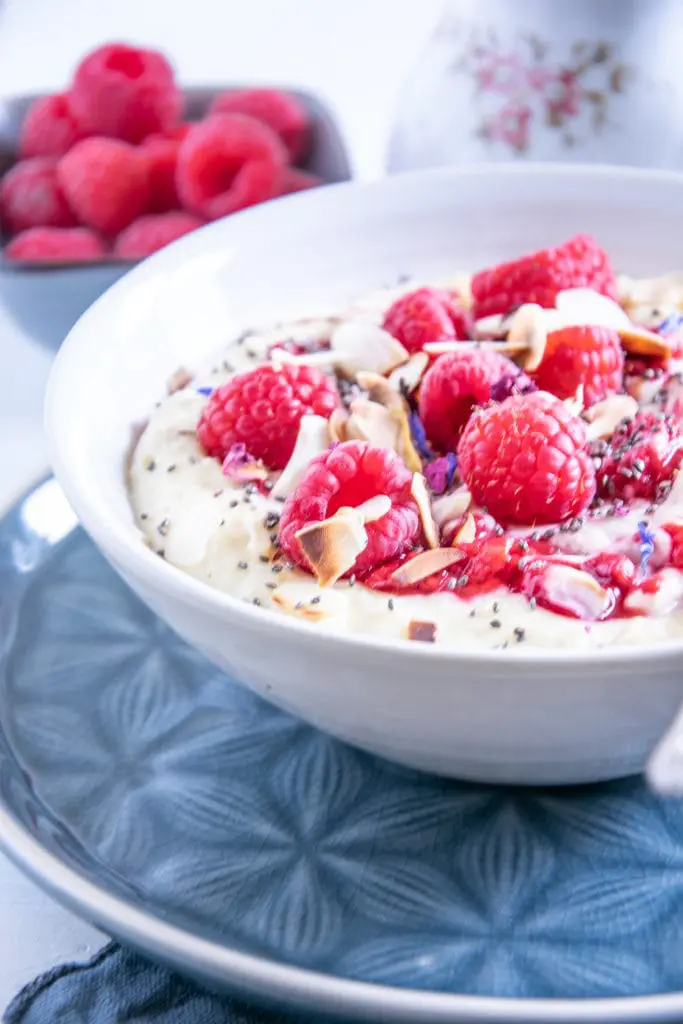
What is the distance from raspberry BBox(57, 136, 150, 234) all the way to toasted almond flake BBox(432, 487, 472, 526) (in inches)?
48.4

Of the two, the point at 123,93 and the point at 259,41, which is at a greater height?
the point at 123,93

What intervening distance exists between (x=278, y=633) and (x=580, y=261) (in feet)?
2.82

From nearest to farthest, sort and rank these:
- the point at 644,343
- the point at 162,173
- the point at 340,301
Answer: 1. the point at 644,343
2. the point at 340,301
3. the point at 162,173

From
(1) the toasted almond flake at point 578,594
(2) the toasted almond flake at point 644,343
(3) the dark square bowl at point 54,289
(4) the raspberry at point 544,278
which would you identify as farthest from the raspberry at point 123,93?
(1) the toasted almond flake at point 578,594

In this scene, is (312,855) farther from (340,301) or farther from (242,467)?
(340,301)

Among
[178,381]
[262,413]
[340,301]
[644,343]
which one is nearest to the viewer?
[262,413]

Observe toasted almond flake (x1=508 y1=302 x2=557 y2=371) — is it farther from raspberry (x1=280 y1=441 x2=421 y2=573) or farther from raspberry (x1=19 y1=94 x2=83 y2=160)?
raspberry (x1=19 y1=94 x2=83 y2=160)

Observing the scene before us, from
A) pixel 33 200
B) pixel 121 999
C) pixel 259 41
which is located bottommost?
pixel 121 999

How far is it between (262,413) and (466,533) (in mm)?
322

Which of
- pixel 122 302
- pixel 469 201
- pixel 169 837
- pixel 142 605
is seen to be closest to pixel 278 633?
pixel 169 837

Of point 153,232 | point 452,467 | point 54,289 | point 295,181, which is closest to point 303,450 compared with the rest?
point 452,467

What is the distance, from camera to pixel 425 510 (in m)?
1.40

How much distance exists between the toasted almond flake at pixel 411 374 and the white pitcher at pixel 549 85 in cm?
100

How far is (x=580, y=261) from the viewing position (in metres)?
1.80
